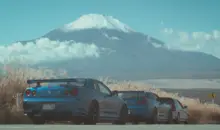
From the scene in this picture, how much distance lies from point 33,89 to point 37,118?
3.20 ft

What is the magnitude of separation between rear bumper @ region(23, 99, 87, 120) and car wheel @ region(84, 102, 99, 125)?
0.28m

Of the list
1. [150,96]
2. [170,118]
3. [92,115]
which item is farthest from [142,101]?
[92,115]

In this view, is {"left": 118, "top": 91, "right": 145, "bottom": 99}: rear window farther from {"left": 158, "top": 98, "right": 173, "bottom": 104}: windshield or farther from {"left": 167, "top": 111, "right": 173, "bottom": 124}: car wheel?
{"left": 167, "top": 111, "right": 173, "bottom": 124}: car wheel

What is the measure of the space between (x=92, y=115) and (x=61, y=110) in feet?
3.60

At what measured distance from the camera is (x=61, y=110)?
62.5ft

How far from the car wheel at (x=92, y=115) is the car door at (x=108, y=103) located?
0.37m

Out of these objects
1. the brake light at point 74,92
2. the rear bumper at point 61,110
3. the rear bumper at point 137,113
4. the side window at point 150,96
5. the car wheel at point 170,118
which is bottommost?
the car wheel at point 170,118

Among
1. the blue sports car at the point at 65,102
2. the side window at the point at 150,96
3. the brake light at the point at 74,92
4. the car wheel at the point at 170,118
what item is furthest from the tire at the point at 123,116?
the car wheel at the point at 170,118

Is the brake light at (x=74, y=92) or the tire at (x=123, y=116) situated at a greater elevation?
the brake light at (x=74, y=92)

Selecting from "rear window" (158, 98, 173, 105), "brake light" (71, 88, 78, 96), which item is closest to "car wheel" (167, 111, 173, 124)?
"rear window" (158, 98, 173, 105)

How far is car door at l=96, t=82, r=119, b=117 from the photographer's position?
20422mm

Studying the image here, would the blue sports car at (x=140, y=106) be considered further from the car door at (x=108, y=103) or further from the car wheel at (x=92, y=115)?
the car wheel at (x=92, y=115)

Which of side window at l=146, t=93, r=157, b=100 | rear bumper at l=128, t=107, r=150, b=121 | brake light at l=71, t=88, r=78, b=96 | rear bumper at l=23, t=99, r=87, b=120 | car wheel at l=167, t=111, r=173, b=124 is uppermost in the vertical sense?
brake light at l=71, t=88, r=78, b=96

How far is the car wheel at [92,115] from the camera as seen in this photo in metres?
19.5
